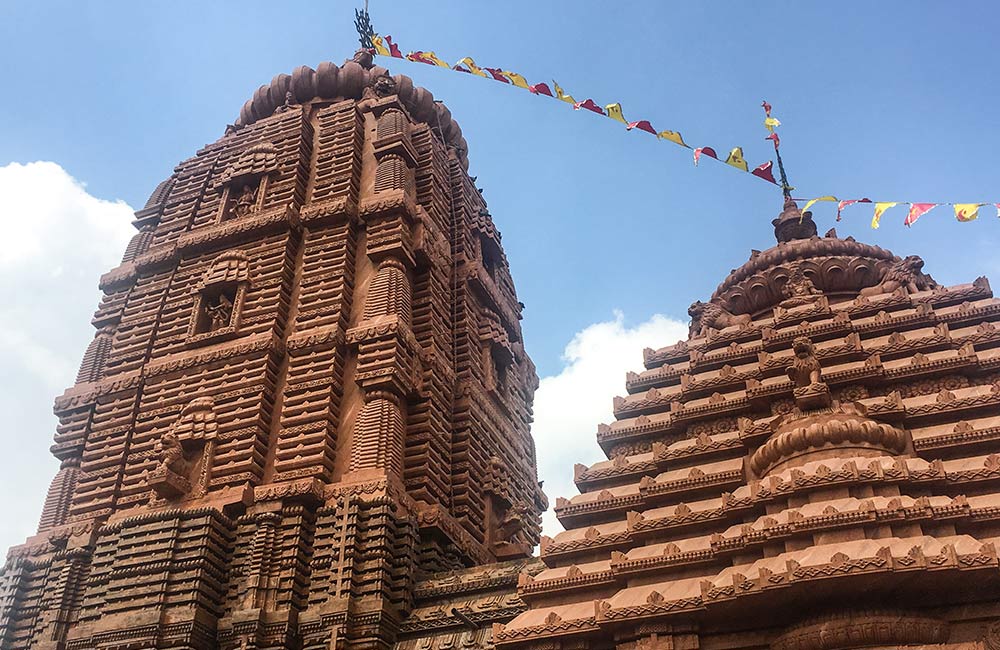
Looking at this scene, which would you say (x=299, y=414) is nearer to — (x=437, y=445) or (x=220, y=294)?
(x=437, y=445)

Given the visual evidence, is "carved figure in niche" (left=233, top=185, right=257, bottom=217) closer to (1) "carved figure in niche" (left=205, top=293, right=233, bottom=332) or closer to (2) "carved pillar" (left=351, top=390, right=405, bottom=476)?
(1) "carved figure in niche" (left=205, top=293, right=233, bottom=332)

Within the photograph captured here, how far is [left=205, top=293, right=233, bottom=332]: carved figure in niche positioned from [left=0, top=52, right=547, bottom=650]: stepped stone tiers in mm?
56

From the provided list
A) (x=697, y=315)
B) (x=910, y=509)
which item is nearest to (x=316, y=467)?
(x=697, y=315)

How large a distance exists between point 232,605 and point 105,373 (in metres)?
9.06

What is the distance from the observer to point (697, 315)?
73.4 ft

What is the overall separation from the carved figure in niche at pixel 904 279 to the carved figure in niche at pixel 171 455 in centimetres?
1528

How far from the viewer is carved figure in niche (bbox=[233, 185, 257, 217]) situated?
87.8 ft

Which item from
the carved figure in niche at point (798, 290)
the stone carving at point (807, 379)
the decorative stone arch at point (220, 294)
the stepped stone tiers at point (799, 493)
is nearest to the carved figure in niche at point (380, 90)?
the decorative stone arch at point (220, 294)

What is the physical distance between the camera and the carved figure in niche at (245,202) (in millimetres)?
26766

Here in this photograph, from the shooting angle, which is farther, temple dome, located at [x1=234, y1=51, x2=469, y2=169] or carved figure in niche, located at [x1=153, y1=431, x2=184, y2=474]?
temple dome, located at [x1=234, y1=51, x2=469, y2=169]

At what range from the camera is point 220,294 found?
24.6 meters

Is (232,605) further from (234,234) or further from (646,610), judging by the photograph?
(234,234)

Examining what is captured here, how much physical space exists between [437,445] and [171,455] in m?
5.86

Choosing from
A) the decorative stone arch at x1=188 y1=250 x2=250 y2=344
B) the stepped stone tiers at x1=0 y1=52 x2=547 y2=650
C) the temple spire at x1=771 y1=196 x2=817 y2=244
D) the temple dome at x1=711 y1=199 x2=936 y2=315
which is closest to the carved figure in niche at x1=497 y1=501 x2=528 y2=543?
the stepped stone tiers at x1=0 y1=52 x2=547 y2=650
